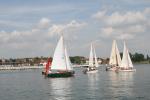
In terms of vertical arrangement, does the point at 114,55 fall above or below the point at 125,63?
above

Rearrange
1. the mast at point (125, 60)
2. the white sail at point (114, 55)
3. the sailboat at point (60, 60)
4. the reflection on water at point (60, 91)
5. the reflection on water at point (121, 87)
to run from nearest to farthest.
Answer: the reflection on water at point (60, 91) → the reflection on water at point (121, 87) → the sailboat at point (60, 60) → the mast at point (125, 60) → the white sail at point (114, 55)

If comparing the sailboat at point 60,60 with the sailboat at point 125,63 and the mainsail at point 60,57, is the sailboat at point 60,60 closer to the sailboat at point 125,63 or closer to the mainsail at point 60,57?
the mainsail at point 60,57

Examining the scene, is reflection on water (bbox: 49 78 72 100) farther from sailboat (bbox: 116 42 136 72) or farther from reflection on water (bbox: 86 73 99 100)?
sailboat (bbox: 116 42 136 72)

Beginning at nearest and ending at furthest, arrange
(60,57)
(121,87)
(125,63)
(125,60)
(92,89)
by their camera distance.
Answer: (92,89) < (121,87) < (60,57) < (125,60) < (125,63)

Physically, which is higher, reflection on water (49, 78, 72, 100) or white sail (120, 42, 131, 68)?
white sail (120, 42, 131, 68)

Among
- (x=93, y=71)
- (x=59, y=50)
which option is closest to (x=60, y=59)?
(x=59, y=50)

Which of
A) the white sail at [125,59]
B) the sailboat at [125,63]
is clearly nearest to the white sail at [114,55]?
the sailboat at [125,63]

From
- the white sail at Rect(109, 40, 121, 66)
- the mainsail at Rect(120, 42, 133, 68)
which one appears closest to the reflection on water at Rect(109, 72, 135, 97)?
the mainsail at Rect(120, 42, 133, 68)

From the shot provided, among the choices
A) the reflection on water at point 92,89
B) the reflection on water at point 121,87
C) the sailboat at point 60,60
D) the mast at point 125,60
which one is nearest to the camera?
the reflection on water at point 92,89

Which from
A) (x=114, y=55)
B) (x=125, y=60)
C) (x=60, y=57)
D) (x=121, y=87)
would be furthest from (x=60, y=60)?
(x=114, y=55)

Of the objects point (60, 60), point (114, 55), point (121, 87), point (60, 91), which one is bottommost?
point (60, 91)

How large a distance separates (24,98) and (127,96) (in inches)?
590

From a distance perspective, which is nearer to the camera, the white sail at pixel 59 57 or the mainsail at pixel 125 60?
the white sail at pixel 59 57

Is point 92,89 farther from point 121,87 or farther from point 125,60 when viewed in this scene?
point 125,60
